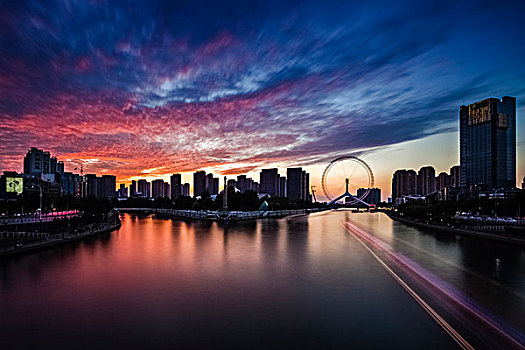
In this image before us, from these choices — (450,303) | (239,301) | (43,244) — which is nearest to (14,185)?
(43,244)

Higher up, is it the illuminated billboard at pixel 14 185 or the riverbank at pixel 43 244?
the illuminated billboard at pixel 14 185

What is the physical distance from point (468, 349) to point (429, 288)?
736 centimetres

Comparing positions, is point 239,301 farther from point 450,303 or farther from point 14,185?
point 14,185

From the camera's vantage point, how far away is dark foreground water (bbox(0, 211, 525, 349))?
10852 millimetres

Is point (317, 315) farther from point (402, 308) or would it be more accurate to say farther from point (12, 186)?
point (12, 186)

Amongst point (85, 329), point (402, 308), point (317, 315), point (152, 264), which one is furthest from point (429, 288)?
point (152, 264)

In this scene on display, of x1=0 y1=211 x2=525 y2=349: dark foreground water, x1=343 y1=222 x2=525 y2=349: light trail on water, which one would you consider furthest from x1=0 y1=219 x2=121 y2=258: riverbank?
x1=343 y1=222 x2=525 y2=349: light trail on water

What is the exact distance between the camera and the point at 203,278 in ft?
62.8

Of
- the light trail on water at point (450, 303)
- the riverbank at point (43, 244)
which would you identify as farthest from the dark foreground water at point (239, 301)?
the riverbank at point (43, 244)

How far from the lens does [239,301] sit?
14.7 metres

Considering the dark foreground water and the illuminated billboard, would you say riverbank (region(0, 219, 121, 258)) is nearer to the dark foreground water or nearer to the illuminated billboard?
the dark foreground water

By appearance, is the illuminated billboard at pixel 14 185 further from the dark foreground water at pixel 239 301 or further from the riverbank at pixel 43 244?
the dark foreground water at pixel 239 301

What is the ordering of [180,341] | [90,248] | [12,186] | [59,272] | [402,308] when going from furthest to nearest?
[12,186]
[90,248]
[59,272]
[402,308]
[180,341]

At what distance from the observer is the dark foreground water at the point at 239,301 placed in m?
10.9
